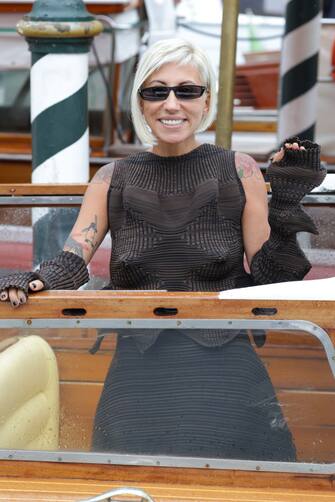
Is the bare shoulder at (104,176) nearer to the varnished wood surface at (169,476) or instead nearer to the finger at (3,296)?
the finger at (3,296)

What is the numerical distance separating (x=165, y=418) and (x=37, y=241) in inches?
39.2

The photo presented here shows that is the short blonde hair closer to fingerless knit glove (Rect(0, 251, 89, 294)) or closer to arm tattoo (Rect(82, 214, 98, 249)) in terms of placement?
arm tattoo (Rect(82, 214, 98, 249))

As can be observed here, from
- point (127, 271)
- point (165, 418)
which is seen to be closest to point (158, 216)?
point (127, 271)

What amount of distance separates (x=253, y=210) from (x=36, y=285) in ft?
1.87

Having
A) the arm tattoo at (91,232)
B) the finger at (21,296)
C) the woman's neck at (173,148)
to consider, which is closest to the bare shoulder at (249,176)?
the woman's neck at (173,148)

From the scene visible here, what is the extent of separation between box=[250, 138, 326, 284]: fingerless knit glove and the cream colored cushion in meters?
0.47

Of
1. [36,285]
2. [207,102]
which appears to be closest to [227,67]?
[207,102]

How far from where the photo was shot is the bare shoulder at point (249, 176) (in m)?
2.54

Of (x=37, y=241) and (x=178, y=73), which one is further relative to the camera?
(x=37, y=241)

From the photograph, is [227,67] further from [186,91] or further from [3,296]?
[3,296]

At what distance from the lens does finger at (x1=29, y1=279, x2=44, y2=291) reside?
2.16 meters

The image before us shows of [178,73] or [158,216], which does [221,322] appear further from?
[178,73]

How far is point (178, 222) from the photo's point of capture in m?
2.46

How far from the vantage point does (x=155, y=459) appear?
215cm
